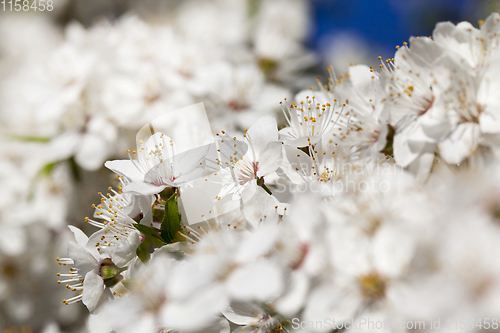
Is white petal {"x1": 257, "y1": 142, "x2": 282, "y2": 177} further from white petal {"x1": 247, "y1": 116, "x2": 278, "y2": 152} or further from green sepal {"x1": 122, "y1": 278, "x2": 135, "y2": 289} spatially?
green sepal {"x1": 122, "y1": 278, "x2": 135, "y2": 289}

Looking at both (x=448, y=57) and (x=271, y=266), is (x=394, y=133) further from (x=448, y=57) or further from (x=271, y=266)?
(x=271, y=266)

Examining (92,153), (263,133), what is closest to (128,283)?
(263,133)

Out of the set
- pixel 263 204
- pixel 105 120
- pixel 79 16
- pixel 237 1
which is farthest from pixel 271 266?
pixel 79 16

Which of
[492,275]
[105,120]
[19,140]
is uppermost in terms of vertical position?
[492,275]

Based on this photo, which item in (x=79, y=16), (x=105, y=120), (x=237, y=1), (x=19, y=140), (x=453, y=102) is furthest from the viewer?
(x=79, y=16)

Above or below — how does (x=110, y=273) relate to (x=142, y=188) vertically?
below

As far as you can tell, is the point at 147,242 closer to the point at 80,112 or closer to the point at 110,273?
the point at 110,273

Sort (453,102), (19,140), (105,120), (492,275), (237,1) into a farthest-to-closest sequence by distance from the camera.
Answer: (237,1)
(19,140)
(105,120)
(453,102)
(492,275)

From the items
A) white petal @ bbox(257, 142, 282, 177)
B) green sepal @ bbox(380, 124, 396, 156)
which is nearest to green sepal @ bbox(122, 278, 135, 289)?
white petal @ bbox(257, 142, 282, 177)
